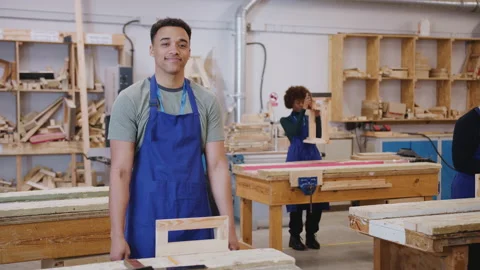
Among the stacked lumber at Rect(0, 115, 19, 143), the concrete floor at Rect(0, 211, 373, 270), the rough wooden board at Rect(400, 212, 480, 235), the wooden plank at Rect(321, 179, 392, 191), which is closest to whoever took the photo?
the rough wooden board at Rect(400, 212, 480, 235)

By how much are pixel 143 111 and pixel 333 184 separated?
8.06 feet

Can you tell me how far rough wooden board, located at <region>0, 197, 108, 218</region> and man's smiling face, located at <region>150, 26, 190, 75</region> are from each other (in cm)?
132

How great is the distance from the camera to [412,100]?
29.2 ft

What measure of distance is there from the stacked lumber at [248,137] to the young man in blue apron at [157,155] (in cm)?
439

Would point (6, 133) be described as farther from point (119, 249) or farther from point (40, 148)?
point (119, 249)

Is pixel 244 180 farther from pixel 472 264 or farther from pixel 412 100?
pixel 412 100

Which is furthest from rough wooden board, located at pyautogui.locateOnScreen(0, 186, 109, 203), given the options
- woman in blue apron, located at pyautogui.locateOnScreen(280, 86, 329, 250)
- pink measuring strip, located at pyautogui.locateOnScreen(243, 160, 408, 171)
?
woman in blue apron, located at pyautogui.locateOnScreen(280, 86, 329, 250)

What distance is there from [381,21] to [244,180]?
504cm

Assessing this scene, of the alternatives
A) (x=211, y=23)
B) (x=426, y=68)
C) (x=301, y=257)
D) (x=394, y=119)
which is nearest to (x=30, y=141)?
(x=211, y=23)

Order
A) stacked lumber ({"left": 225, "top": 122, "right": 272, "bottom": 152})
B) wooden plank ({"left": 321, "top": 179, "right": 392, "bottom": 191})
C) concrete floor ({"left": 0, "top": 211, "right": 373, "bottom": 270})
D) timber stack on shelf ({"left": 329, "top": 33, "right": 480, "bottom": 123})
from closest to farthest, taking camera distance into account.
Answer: wooden plank ({"left": 321, "top": 179, "right": 392, "bottom": 191}) < concrete floor ({"left": 0, "top": 211, "right": 373, "bottom": 270}) < stacked lumber ({"left": 225, "top": 122, "right": 272, "bottom": 152}) < timber stack on shelf ({"left": 329, "top": 33, "right": 480, "bottom": 123})

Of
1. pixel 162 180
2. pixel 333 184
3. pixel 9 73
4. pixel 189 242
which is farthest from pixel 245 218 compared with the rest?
pixel 9 73

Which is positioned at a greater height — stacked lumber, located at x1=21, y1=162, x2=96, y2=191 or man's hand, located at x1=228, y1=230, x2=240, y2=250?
man's hand, located at x1=228, y1=230, x2=240, y2=250

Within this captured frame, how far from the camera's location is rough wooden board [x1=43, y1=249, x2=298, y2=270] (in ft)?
7.09

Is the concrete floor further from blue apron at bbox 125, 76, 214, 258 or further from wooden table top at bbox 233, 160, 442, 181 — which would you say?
blue apron at bbox 125, 76, 214, 258
